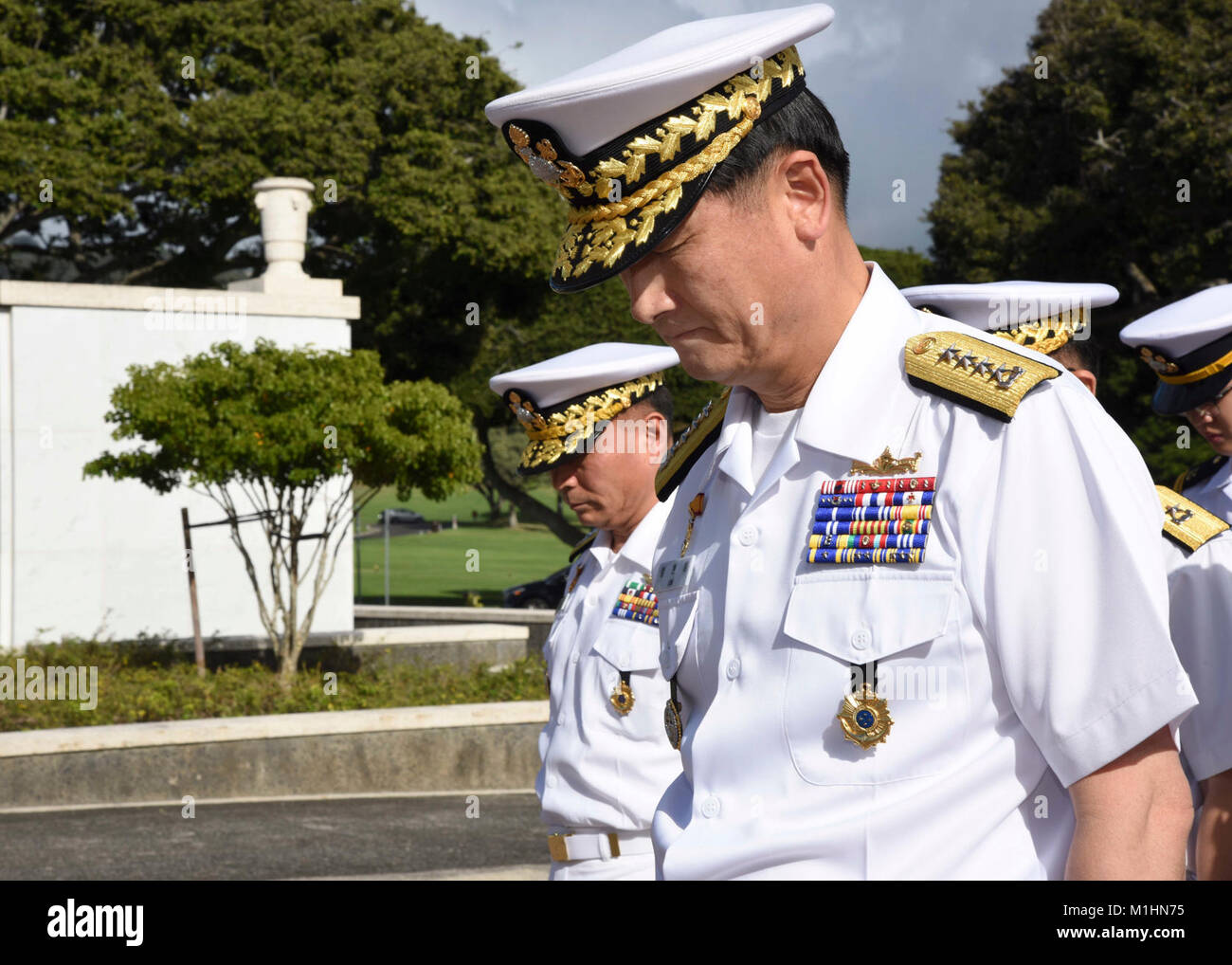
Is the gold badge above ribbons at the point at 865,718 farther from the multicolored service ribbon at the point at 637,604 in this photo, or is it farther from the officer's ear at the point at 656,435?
the officer's ear at the point at 656,435

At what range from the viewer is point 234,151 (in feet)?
74.9

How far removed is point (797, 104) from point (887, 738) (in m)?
0.88

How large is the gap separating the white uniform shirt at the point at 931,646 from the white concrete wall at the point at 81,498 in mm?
12549

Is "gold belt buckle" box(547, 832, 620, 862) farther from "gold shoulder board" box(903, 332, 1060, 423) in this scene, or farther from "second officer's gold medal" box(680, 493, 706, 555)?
"gold shoulder board" box(903, 332, 1060, 423)

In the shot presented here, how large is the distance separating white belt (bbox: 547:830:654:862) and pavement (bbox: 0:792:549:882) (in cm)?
320

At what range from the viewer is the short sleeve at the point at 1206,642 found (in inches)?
105

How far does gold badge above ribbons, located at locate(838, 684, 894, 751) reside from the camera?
1843mm

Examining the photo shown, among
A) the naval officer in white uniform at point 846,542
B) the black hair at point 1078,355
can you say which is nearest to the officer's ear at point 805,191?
the naval officer in white uniform at point 846,542

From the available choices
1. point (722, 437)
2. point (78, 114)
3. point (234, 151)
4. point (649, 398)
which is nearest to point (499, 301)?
point (234, 151)

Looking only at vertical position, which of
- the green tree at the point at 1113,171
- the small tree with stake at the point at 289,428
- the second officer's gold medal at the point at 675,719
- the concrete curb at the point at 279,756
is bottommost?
the concrete curb at the point at 279,756

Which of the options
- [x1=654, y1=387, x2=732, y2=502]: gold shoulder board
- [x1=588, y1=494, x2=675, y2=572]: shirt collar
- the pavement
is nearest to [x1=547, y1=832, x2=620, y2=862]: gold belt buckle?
[x1=588, y1=494, x2=675, y2=572]: shirt collar

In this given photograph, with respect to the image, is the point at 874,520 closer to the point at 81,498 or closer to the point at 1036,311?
the point at 1036,311
